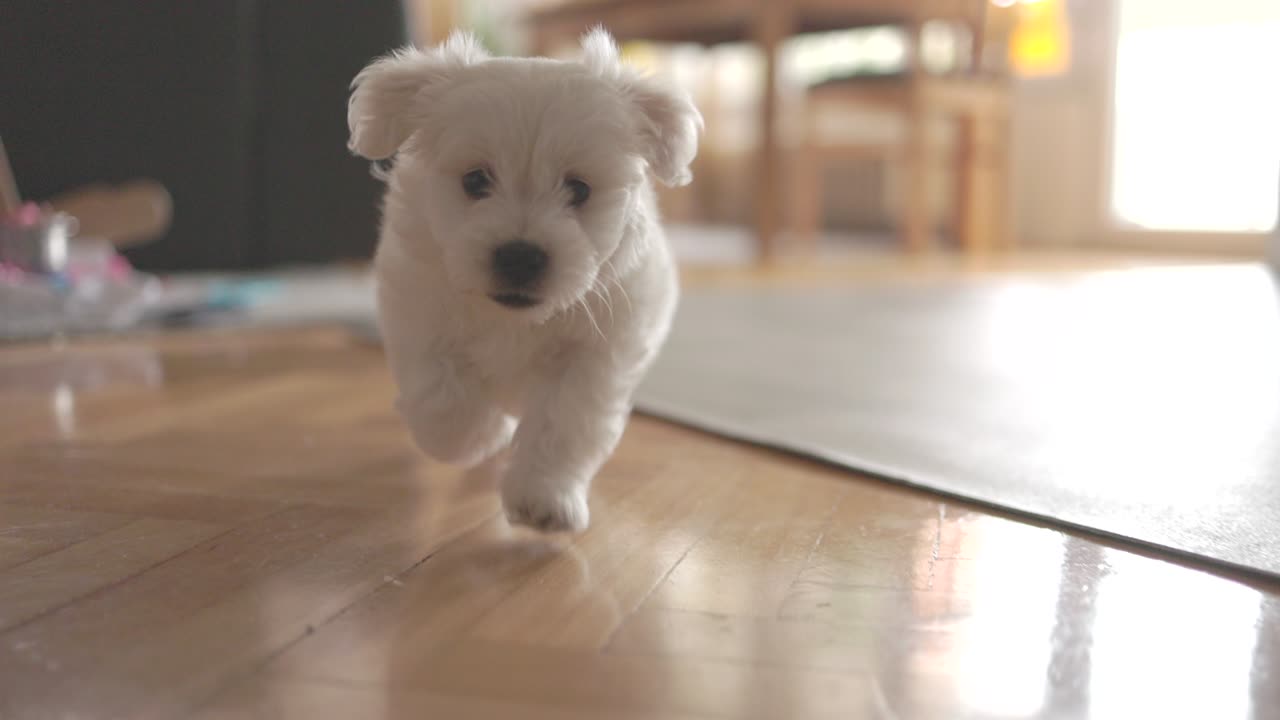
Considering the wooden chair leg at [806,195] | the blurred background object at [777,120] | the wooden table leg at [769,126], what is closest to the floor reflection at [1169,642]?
the blurred background object at [777,120]

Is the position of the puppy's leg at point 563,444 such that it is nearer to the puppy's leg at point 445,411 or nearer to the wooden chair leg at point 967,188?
the puppy's leg at point 445,411

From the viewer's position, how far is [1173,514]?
138cm

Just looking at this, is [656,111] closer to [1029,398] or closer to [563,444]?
[563,444]

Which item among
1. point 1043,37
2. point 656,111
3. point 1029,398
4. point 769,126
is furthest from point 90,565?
point 1043,37

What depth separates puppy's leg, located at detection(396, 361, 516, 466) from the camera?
142cm

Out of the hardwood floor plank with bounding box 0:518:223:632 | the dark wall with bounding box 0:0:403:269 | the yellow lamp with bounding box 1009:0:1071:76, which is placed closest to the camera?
the hardwood floor plank with bounding box 0:518:223:632

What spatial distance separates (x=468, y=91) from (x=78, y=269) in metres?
2.21

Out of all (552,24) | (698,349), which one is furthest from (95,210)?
(552,24)

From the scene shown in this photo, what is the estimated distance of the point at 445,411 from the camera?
1415 millimetres

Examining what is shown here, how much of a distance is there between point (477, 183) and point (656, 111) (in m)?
0.26

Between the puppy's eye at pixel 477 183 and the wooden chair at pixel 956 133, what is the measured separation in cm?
451

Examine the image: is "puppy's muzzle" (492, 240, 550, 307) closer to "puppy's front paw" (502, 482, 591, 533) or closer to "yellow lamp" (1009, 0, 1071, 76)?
"puppy's front paw" (502, 482, 591, 533)

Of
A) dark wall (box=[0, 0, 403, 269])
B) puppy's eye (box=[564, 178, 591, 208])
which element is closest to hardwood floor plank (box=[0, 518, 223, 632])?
puppy's eye (box=[564, 178, 591, 208])

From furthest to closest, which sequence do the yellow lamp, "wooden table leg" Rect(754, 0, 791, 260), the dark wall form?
the yellow lamp < "wooden table leg" Rect(754, 0, 791, 260) < the dark wall
